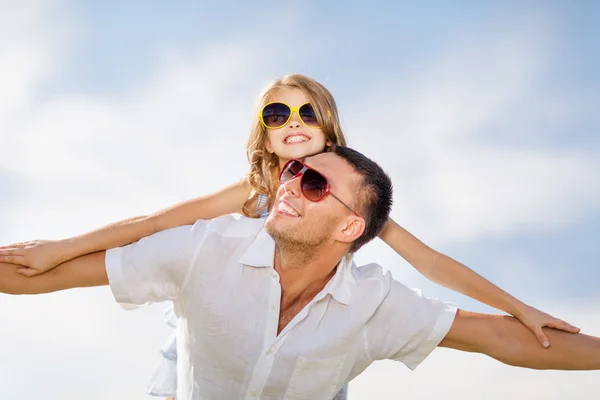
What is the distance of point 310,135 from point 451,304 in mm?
2035

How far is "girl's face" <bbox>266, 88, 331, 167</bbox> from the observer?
5.60 meters

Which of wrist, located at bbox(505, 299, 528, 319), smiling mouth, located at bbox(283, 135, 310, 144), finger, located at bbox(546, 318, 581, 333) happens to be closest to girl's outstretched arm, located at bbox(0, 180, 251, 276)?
smiling mouth, located at bbox(283, 135, 310, 144)

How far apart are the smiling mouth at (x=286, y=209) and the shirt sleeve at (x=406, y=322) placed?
31.2 inches

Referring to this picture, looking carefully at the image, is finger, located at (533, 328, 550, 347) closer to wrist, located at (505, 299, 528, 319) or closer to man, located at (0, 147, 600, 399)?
man, located at (0, 147, 600, 399)

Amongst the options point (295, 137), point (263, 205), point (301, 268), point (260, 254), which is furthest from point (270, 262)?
point (295, 137)

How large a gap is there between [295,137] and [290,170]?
1038 mm

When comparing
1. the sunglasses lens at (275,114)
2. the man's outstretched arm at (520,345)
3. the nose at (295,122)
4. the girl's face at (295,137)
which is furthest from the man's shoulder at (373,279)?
the sunglasses lens at (275,114)

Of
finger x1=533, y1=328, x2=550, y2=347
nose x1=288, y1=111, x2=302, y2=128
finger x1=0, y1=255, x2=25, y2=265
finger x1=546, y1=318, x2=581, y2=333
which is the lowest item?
finger x1=0, y1=255, x2=25, y2=265

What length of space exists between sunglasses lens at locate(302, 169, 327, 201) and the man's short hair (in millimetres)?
271

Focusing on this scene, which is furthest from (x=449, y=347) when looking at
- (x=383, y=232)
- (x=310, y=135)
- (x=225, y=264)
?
(x=310, y=135)

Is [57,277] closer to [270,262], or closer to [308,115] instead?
[270,262]

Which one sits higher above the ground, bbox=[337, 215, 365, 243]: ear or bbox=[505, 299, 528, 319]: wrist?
bbox=[337, 215, 365, 243]: ear

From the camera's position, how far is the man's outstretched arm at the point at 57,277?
4.33 m

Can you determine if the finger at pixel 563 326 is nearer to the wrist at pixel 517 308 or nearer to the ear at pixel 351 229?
the wrist at pixel 517 308
